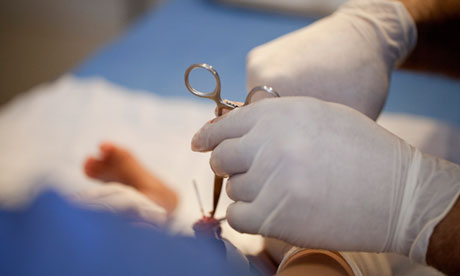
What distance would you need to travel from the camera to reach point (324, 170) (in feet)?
2.11

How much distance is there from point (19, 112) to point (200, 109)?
0.48 m

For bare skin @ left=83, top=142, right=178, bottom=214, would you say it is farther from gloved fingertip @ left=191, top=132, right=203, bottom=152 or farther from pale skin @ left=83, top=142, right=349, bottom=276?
gloved fingertip @ left=191, top=132, right=203, bottom=152

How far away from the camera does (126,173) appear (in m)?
0.99

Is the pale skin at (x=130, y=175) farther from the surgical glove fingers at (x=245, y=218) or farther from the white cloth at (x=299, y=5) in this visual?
the white cloth at (x=299, y=5)

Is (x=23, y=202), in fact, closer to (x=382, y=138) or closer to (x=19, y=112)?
(x=19, y=112)

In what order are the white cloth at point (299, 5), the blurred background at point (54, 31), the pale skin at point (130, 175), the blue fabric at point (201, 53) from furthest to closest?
the blurred background at point (54, 31), the white cloth at point (299, 5), the blue fabric at point (201, 53), the pale skin at point (130, 175)

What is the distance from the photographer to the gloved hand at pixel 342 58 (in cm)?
84

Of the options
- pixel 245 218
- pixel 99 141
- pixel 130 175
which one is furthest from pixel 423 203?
Result: pixel 99 141

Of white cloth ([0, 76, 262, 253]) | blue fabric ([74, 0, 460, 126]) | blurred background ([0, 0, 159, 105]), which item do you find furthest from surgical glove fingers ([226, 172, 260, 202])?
blurred background ([0, 0, 159, 105])

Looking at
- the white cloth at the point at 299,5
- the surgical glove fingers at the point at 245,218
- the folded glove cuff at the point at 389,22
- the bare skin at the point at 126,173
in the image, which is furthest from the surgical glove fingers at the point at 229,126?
the white cloth at the point at 299,5

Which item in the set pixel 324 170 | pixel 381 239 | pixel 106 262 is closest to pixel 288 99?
pixel 324 170

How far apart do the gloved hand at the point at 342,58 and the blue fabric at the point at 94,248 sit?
320 mm

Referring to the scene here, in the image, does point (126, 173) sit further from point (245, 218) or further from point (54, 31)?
point (54, 31)

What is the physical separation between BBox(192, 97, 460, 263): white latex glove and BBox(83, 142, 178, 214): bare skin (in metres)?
0.26
